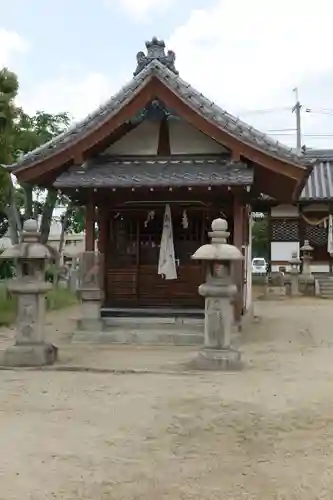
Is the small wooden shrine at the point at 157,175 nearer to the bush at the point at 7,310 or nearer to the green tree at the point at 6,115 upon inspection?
the green tree at the point at 6,115

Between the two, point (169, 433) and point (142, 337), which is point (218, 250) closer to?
point (142, 337)

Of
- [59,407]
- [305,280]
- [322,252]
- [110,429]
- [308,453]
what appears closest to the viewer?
[308,453]

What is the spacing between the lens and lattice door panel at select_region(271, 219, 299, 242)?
28.9 m

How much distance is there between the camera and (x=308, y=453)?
5582 millimetres

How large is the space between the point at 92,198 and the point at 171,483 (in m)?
8.79

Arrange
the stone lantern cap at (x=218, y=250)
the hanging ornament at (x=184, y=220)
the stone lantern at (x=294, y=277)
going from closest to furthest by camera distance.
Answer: the stone lantern cap at (x=218, y=250), the hanging ornament at (x=184, y=220), the stone lantern at (x=294, y=277)

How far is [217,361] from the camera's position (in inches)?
366

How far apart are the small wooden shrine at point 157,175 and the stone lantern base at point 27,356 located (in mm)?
3492

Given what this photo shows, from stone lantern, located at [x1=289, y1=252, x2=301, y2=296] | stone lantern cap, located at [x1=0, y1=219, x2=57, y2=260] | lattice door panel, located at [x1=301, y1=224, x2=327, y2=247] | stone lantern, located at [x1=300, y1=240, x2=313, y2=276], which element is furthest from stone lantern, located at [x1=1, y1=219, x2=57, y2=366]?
lattice door panel, located at [x1=301, y1=224, x2=327, y2=247]

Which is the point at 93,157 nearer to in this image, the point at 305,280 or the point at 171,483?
the point at 171,483

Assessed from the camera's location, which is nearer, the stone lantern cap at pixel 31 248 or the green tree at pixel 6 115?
the stone lantern cap at pixel 31 248

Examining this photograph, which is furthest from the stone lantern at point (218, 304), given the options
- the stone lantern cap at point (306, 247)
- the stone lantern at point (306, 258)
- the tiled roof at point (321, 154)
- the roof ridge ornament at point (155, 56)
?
the tiled roof at point (321, 154)

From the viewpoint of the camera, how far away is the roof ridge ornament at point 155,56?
14.2 m

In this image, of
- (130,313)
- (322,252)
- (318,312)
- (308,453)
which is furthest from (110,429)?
(322,252)
